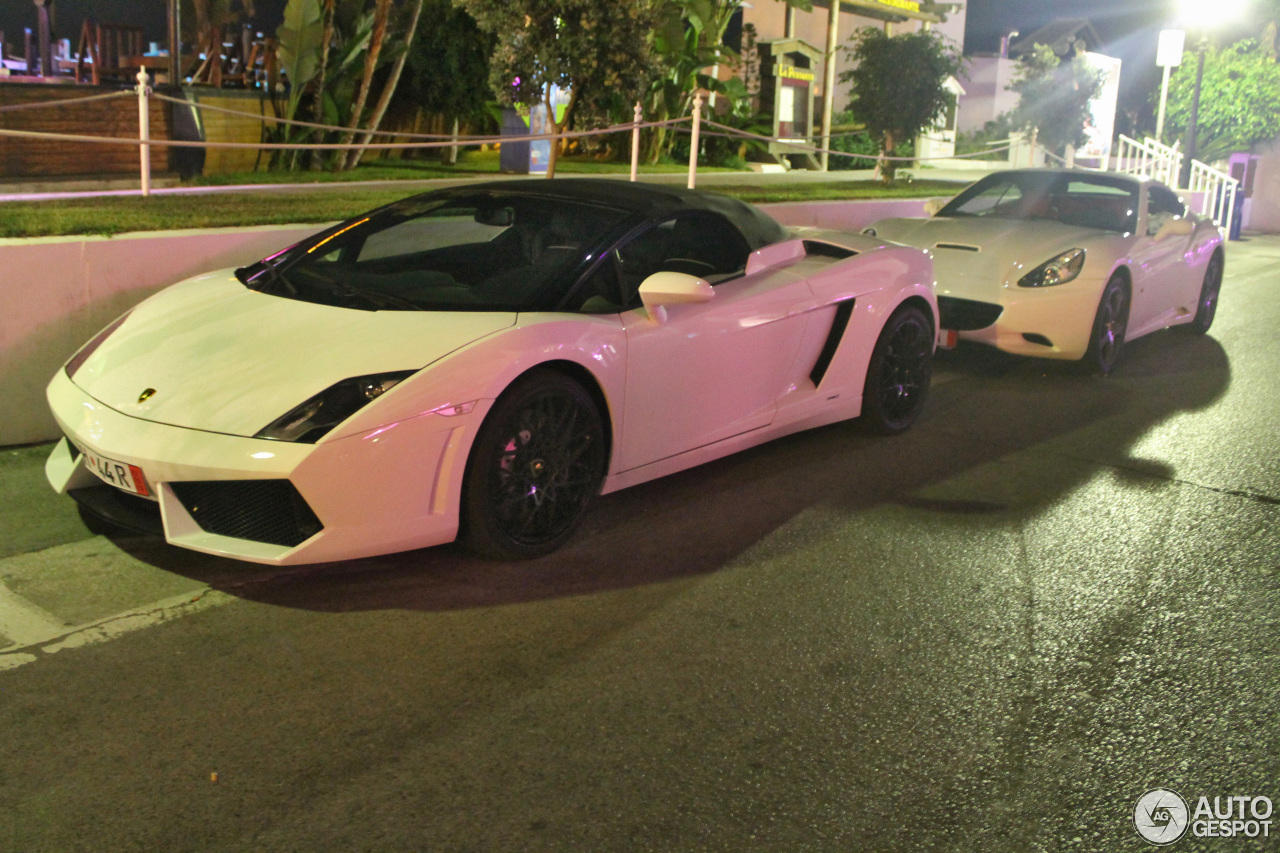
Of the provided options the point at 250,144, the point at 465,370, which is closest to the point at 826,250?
the point at 465,370

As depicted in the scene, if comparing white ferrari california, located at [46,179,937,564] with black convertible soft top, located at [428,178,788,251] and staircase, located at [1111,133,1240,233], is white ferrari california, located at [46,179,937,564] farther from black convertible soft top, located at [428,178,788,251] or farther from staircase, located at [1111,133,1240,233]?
staircase, located at [1111,133,1240,233]

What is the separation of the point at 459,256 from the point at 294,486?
167 cm

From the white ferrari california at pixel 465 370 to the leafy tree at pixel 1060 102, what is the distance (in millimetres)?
18051

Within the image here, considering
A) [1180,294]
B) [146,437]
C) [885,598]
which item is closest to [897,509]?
[885,598]

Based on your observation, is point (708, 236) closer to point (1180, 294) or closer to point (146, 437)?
point (146, 437)

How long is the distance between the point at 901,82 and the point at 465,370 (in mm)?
14761

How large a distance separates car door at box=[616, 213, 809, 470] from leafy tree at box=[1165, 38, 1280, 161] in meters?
24.8

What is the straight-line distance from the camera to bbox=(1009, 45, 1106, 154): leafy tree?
2177 cm

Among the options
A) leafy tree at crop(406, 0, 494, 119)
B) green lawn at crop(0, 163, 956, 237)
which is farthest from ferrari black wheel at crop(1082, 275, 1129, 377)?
leafy tree at crop(406, 0, 494, 119)

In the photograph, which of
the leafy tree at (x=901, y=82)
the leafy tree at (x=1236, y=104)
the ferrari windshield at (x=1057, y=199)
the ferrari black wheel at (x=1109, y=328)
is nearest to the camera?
the ferrari black wheel at (x=1109, y=328)

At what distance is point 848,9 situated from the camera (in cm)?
2619

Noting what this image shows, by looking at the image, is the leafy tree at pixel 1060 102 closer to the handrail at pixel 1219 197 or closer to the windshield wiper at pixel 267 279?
the handrail at pixel 1219 197

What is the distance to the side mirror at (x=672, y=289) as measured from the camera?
A: 442 cm

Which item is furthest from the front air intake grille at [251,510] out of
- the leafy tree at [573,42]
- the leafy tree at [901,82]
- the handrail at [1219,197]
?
the handrail at [1219,197]
